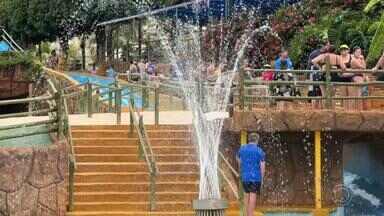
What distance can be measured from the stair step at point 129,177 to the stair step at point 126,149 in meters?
0.78

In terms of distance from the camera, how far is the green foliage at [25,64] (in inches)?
1448

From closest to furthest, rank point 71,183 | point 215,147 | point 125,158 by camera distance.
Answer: point 71,183
point 215,147
point 125,158

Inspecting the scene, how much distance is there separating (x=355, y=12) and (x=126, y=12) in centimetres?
2609

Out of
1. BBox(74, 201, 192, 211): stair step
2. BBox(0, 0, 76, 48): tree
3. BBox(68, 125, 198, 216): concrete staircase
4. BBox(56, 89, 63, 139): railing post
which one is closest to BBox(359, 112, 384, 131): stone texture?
BBox(68, 125, 198, 216): concrete staircase

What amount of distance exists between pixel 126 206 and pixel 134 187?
66 centimetres

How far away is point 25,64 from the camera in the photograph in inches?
1485

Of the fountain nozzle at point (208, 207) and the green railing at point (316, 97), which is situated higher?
the green railing at point (316, 97)

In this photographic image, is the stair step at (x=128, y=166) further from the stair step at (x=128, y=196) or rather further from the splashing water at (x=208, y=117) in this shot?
the stair step at (x=128, y=196)

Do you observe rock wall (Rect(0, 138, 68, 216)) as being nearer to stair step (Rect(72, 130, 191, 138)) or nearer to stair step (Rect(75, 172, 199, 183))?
stair step (Rect(75, 172, 199, 183))

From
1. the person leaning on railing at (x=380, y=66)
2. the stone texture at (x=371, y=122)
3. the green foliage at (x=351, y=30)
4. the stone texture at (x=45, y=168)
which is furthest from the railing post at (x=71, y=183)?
the green foliage at (x=351, y=30)

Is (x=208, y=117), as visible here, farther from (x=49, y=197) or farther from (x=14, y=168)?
(x=14, y=168)

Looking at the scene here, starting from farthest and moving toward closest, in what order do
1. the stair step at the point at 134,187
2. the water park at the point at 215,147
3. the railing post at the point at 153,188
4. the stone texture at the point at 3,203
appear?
1. the stair step at the point at 134,187
2. the railing post at the point at 153,188
3. the water park at the point at 215,147
4. the stone texture at the point at 3,203

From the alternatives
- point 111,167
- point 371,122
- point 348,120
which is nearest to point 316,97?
point 348,120

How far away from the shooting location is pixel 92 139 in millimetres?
16391
